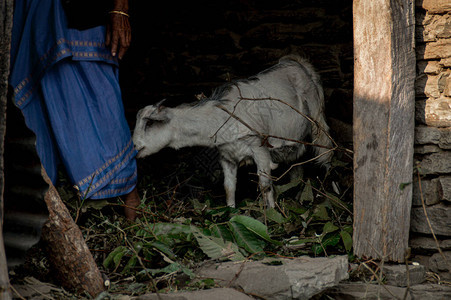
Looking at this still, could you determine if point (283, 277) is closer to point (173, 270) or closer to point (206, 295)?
point (206, 295)

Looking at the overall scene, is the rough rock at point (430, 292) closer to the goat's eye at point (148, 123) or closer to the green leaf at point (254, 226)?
the green leaf at point (254, 226)

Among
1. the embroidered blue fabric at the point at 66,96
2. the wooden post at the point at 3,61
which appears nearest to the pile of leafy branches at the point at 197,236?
the embroidered blue fabric at the point at 66,96

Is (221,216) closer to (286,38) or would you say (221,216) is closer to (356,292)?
(356,292)

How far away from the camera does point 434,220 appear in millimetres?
3008

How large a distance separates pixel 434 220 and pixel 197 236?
1.31m

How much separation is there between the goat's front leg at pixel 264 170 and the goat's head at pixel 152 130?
2.21 feet

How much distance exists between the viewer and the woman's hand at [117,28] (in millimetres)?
3623

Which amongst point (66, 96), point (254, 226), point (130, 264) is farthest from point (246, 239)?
point (66, 96)

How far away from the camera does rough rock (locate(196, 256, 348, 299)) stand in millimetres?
2615

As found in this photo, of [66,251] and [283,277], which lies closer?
[66,251]

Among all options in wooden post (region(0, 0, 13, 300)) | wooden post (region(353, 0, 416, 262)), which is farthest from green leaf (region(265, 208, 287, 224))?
wooden post (region(0, 0, 13, 300))

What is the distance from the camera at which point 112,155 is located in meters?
3.63

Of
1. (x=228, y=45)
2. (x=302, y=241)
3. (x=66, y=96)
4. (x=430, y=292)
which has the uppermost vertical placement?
(x=228, y=45)

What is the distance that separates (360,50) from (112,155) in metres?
1.73
